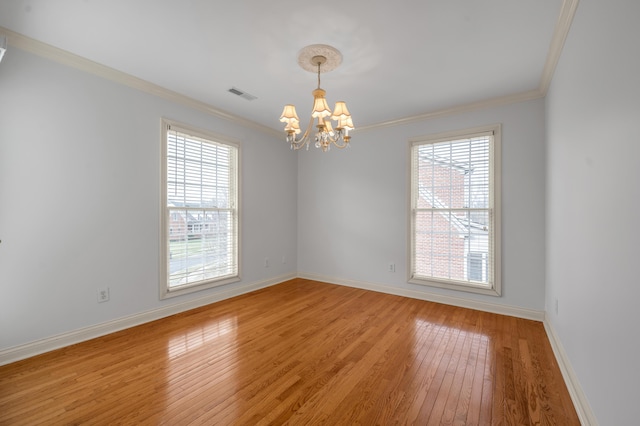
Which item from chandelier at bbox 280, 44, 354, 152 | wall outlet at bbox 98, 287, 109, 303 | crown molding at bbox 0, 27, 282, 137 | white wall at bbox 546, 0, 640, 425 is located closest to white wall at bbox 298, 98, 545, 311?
white wall at bbox 546, 0, 640, 425

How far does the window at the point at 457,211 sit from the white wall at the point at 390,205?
119 millimetres

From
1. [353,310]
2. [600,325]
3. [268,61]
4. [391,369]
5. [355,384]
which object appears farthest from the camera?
[353,310]

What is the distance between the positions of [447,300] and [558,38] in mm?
3103

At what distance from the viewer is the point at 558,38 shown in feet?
7.41

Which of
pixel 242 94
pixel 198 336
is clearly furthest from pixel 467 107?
pixel 198 336

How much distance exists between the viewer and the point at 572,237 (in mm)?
2043

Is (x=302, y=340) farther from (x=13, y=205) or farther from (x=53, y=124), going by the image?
(x=53, y=124)

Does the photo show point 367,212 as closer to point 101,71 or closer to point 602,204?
point 602,204

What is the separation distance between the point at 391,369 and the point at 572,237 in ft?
5.53

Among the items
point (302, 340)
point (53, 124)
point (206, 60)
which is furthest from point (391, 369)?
point (53, 124)

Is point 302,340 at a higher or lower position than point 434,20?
lower

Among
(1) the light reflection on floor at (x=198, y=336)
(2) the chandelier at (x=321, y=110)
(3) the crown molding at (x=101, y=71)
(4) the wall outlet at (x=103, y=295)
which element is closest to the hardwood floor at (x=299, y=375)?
(1) the light reflection on floor at (x=198, y=336)

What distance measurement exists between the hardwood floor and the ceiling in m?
2.71

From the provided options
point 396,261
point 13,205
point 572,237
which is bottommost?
point 396,261
